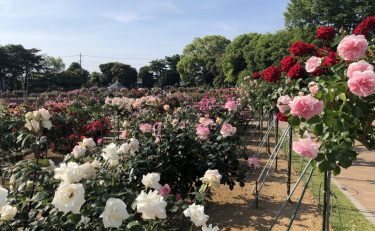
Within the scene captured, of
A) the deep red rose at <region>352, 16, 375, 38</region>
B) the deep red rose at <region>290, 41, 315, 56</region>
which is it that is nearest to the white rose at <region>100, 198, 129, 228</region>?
the deep red rose at <region>352, 16, 375, 38</region>

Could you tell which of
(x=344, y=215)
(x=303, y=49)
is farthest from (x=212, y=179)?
(x=344, y=215)

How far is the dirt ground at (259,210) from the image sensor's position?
496 cm

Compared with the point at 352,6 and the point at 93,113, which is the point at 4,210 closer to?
the point at 93,113

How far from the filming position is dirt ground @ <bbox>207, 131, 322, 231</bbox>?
4.96m

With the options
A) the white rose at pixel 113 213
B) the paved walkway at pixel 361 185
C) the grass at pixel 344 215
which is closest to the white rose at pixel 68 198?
the white rose at pixel 113 213

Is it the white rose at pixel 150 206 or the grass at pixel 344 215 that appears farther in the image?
the grass at pixel 344 215

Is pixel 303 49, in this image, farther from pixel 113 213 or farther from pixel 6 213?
pixel 6 213

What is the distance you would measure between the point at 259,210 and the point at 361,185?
2590mm

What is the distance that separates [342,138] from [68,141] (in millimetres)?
7268

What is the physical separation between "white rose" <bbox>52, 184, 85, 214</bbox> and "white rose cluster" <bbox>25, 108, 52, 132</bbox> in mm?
1251

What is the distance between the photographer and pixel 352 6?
3666 cm

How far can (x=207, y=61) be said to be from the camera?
66500 millimetres

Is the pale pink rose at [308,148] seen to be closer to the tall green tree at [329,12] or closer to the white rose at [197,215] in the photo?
the white rose at [197,215]

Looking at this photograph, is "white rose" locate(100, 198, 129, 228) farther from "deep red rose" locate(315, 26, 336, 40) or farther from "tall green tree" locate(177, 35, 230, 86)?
"tall green tree" locate(177, 35, 230, 86)
